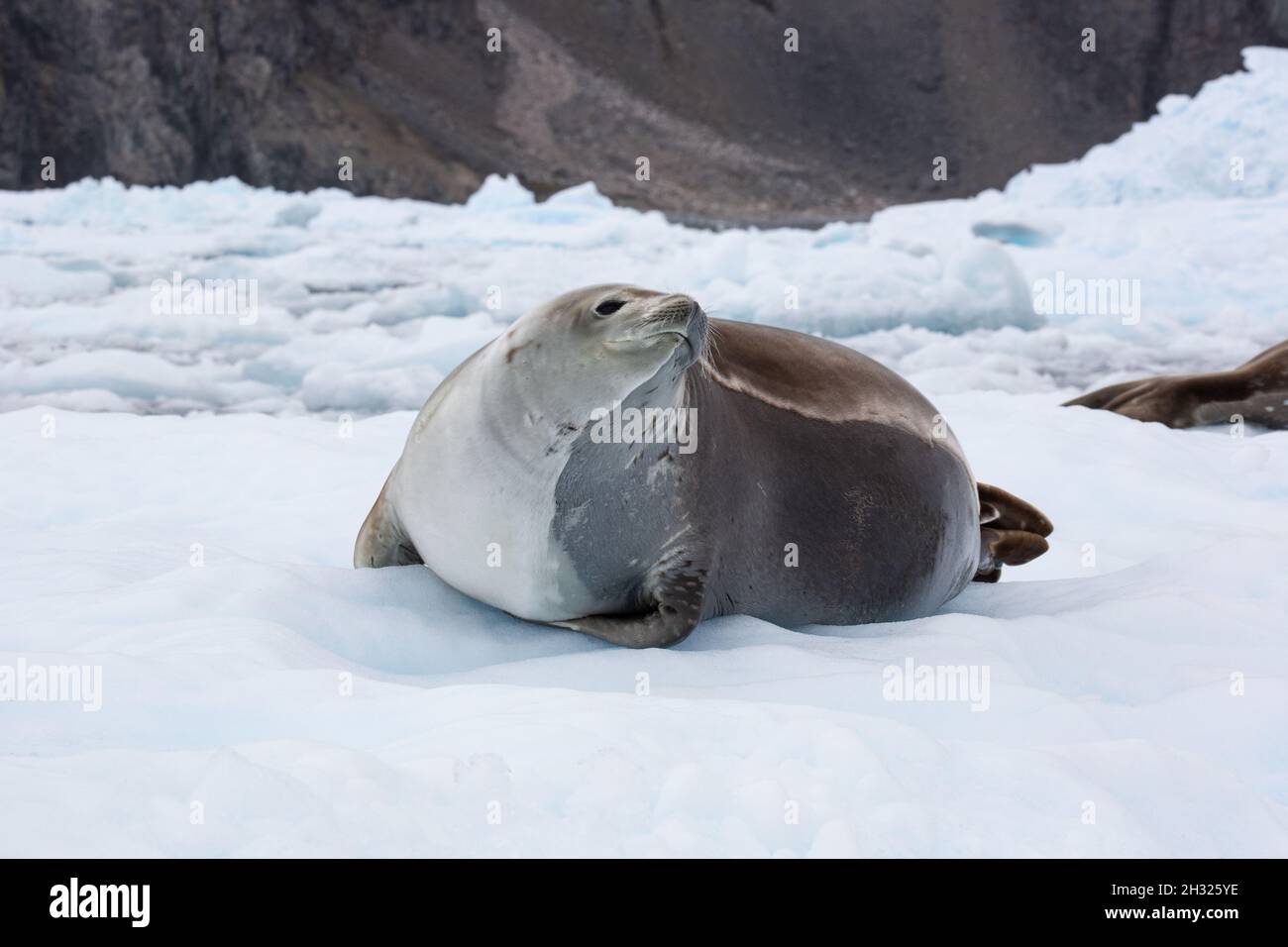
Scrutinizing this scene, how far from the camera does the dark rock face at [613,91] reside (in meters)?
31.4

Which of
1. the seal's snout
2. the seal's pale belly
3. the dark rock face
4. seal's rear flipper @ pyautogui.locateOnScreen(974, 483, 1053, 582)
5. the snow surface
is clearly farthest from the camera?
the dark rock face

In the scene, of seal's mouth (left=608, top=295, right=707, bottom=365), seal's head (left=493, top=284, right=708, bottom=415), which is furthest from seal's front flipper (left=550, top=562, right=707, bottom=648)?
seal's mouth (left=608, top=295, right=707, bottom=365)

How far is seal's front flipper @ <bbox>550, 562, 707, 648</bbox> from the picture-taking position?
2.35 meters

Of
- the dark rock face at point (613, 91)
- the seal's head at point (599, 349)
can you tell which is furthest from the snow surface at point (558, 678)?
the dark rock face at point (613, 91)

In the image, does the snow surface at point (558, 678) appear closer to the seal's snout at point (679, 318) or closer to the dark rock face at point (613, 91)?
the seal's snout at point (679, 318)

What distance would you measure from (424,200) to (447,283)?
79.5ft

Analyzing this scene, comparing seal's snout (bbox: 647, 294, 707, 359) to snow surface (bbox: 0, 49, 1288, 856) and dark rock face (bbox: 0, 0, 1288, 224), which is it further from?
dark rock face (bbox: 0, 0, 1288, 224)

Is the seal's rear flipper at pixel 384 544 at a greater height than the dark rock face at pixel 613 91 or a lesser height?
lesser

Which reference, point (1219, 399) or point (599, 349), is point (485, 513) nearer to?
point (599, 349)

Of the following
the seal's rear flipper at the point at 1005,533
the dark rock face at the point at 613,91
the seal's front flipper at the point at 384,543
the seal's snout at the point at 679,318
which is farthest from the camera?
the dark rock face at the point at 613,91

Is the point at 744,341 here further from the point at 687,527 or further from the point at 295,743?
the point at 295,743

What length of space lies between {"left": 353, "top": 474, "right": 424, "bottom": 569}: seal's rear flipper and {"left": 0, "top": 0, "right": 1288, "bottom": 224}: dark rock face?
30525mm

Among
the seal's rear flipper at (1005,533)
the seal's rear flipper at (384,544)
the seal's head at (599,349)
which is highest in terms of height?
the seal's head at (599,349)

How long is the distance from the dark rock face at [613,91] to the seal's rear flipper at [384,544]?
3052 centimetres
